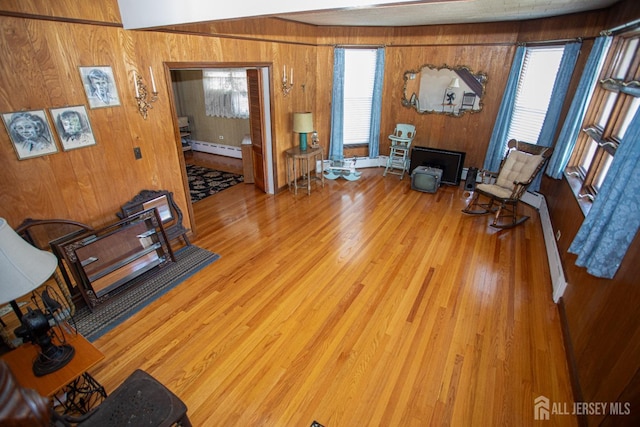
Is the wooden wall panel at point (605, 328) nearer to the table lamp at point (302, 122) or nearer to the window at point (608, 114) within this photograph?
the window at point (608, 114)

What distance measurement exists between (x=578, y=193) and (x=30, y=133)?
5.22 metres

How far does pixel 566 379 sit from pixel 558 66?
14.8ft

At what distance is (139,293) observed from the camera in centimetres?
307

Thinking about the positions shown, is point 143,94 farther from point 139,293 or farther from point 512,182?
point 512,182

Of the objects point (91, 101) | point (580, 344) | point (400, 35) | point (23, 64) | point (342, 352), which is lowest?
point (342, 352)

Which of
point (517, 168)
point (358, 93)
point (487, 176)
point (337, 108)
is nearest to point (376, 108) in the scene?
point (358, 93)

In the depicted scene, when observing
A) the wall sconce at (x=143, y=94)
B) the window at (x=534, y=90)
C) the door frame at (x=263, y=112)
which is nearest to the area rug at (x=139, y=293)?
the door frame at (x=263, y=112)

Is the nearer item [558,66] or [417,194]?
[558,66]

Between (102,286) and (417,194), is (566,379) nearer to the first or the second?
(417,194)

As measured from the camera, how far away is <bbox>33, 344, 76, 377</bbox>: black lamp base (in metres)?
1.67

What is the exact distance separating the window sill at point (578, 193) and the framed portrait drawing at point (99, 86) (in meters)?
4.57

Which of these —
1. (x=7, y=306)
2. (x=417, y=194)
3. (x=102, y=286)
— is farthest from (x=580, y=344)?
(x=7, y=306)

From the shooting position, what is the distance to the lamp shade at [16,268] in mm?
1333

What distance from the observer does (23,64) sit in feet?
7.45
